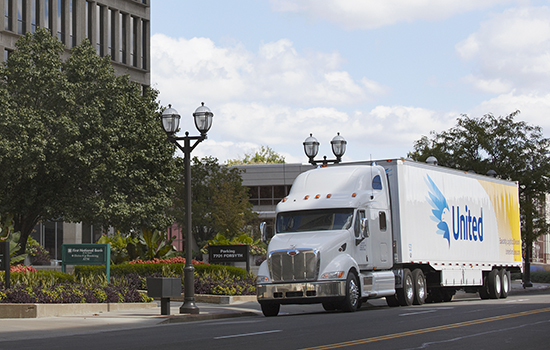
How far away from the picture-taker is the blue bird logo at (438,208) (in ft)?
78.7

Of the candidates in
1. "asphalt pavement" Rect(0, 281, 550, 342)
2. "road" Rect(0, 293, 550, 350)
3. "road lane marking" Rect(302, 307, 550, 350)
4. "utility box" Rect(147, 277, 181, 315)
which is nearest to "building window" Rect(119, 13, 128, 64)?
"asphalt pavement" Rect(0, 281, 550, 342)

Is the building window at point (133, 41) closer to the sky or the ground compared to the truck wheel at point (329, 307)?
closer to the sky

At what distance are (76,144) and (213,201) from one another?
24.5 metres

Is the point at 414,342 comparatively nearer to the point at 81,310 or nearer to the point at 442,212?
the point at 81,310

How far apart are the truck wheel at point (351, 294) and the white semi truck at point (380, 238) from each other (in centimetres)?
4

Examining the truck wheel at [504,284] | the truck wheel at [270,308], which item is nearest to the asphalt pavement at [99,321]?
the truck wheel at [270,308]

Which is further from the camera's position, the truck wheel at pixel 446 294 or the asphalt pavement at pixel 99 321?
the truck wheel at pixel 446 294

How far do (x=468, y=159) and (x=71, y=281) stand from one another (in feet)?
92.8

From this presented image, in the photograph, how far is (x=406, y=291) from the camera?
74.3 feet

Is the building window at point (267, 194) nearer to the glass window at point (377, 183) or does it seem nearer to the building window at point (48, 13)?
the building window at point (48, 13)

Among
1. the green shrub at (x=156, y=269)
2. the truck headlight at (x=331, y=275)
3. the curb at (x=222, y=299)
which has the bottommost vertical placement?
the curb at (x=222, y=299)

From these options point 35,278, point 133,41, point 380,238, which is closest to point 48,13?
point 133,41

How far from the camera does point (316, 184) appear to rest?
21.5 meters

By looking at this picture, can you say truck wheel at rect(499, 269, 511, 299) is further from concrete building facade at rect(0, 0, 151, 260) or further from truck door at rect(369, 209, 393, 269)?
concrete building facade at rect(0, 0, 151, 260)
